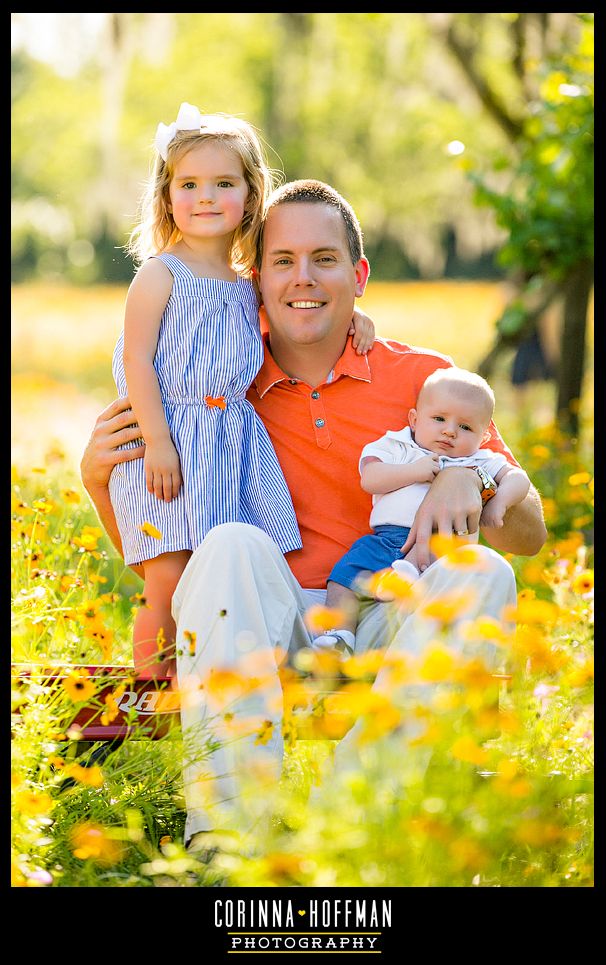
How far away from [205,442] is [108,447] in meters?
0.26

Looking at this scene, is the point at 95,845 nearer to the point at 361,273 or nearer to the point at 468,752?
the point at 468,752

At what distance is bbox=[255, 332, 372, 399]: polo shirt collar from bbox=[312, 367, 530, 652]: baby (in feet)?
0.70

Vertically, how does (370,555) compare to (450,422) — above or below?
below

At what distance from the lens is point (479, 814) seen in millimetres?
1865

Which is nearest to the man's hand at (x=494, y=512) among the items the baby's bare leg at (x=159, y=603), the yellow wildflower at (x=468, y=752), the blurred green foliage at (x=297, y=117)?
the baby's bare leg at (x=159, y=603)

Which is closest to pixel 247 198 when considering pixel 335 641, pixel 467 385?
pixel 467 385

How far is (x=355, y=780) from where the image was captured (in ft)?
5.93

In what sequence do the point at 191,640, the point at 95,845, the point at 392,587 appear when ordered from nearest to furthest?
the point at 392,587 → the point at 95,845 → the point at 191,640

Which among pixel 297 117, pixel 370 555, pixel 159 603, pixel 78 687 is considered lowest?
pixel 78 687

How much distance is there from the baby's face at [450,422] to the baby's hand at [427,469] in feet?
0.27

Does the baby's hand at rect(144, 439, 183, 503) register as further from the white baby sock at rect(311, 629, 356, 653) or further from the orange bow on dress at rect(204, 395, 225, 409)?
the white baby sock at rect(311, 629, 356, 653)

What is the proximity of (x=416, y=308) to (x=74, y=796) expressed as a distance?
14348 millimetres
